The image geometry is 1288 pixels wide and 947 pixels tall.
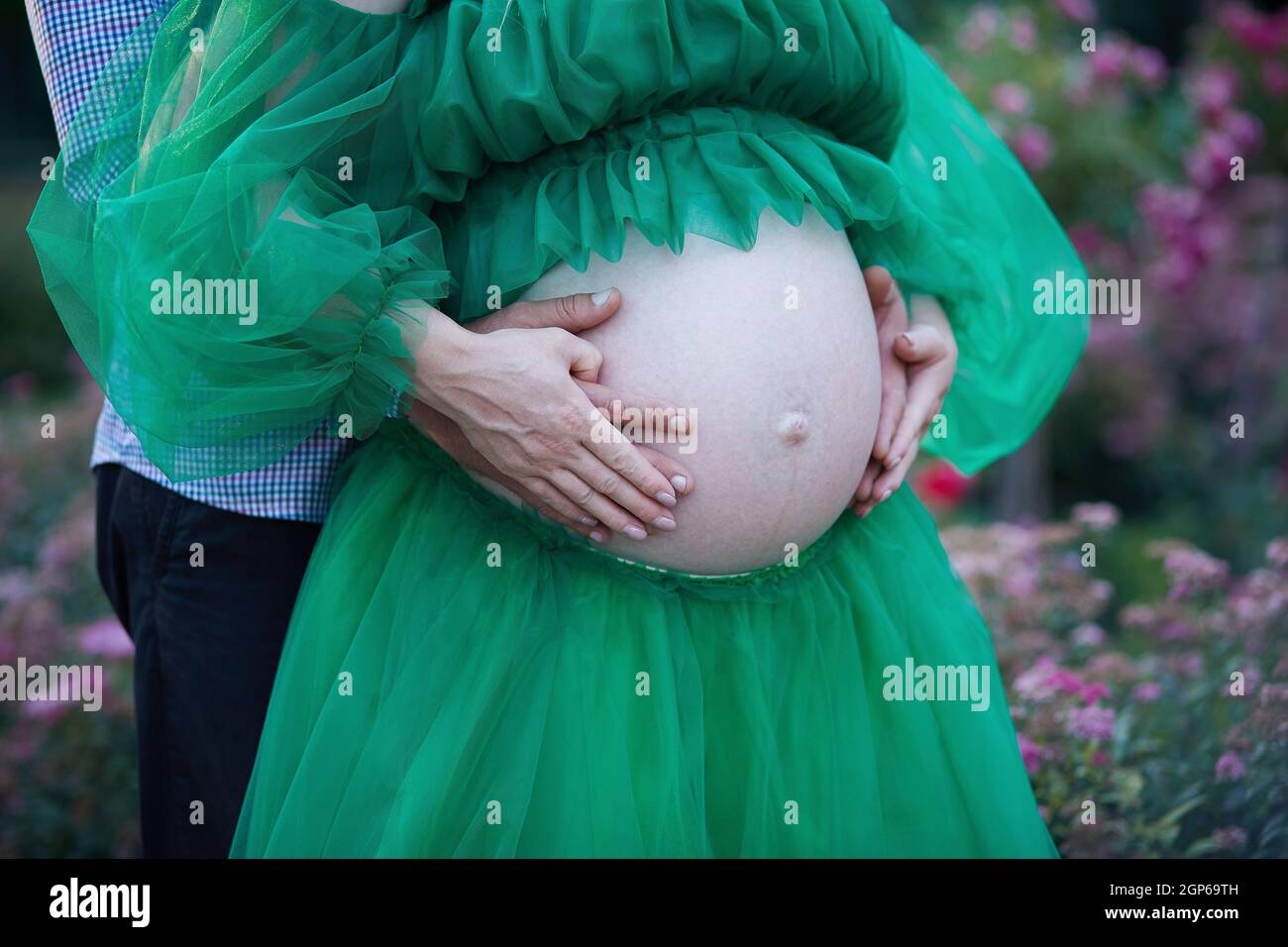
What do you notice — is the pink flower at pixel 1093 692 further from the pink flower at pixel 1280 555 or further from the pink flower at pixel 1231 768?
the pink flower at pixel 1280 555

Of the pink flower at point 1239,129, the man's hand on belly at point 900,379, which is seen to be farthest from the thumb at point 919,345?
the pink flower at point 1239,129

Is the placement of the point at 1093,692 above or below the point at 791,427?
below

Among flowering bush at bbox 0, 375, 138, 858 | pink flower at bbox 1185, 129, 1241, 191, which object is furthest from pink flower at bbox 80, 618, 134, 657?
pink flower at bbox 1185, 129, 1241, 191

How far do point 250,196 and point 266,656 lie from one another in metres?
0.53

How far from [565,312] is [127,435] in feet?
1.82

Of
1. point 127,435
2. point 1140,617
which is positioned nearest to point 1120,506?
point 1140,617

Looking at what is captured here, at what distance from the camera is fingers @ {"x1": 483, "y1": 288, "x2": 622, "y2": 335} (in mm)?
1204

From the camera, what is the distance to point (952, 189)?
167 centimetres

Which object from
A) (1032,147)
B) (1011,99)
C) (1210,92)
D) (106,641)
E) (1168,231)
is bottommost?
(106,641)

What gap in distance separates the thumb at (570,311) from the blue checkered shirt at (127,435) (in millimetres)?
307

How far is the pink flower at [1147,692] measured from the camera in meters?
2.09

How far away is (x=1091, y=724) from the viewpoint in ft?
6.09

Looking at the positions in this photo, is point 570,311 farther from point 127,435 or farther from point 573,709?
point 127,435
